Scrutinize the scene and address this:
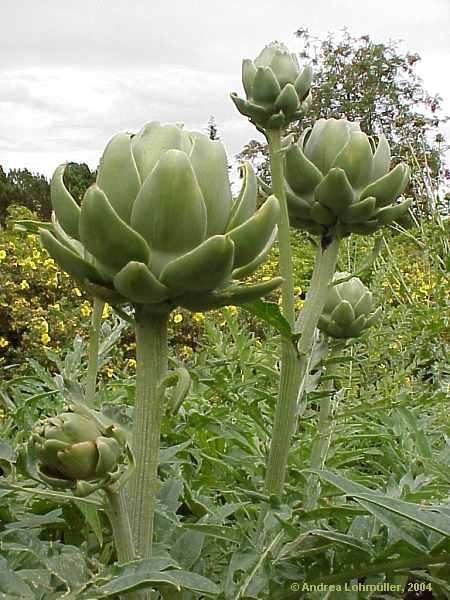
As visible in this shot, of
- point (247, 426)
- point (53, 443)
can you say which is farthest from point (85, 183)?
point (53, 443)

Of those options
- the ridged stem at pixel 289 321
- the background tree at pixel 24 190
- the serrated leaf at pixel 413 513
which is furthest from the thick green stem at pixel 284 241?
the background tree at pixel 24 190

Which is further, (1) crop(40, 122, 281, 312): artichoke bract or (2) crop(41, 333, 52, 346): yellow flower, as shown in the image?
(2) crop(41, 333, 52, 346): yellow flower

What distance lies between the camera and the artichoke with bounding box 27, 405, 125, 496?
0.50 metres

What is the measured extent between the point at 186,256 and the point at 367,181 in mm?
365

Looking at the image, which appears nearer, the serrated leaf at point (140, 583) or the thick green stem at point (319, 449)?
the serrated leaf at point (140, 583)

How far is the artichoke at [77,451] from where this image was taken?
50cm

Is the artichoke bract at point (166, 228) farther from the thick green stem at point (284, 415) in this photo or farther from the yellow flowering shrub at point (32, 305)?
the yellow flowering shrub at point (32, 305)

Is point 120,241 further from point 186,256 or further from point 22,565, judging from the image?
point 22,565

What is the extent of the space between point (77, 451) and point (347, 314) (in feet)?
2.08

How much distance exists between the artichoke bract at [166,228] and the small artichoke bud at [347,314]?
1.68ft

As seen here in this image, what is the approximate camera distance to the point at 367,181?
819 mm

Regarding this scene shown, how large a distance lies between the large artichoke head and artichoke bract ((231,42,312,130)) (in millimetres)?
38

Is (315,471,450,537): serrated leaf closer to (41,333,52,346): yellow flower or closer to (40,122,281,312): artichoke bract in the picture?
(40,122,281,312): artichoke bract

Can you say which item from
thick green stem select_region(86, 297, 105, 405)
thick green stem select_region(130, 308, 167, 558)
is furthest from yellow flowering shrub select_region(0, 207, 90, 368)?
thick green stem select_region(130, 308, 167, 558)
